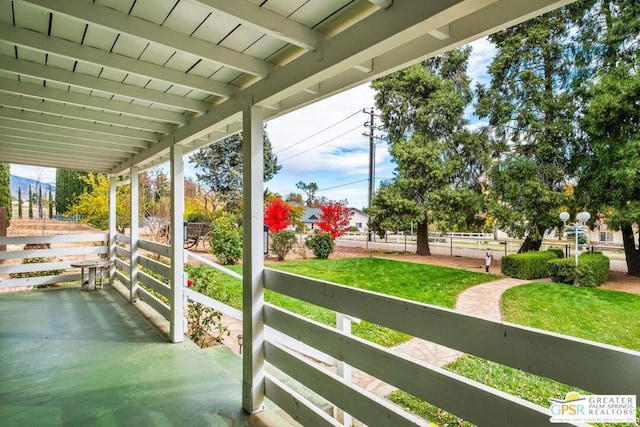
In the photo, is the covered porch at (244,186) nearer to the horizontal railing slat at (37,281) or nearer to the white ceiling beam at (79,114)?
the white ceiling beam at (79,114)

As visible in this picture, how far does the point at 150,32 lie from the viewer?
1481 millimetres

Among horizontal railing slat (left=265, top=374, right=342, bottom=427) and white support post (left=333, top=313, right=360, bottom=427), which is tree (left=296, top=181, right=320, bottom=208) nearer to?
white support post (left=333, top=313, right=360, bottom=427)

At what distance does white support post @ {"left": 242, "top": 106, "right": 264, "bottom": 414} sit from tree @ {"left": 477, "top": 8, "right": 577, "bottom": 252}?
9.60m

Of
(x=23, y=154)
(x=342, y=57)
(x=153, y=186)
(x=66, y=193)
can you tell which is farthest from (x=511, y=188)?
(x=66, y=193)

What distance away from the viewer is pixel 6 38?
4.88 ft

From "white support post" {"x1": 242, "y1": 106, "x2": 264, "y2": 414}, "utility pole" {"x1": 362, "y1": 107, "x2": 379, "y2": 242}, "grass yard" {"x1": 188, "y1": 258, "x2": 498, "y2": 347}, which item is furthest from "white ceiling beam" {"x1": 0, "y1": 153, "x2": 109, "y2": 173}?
"utility pole" {"x1": 362, "y1": 107, "x2": 379, "y2": 242}

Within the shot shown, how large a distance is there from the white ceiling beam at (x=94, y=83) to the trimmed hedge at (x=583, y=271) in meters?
7.87

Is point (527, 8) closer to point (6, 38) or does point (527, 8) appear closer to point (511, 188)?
point (6, 38)

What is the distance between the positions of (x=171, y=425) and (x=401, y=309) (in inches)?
60.9

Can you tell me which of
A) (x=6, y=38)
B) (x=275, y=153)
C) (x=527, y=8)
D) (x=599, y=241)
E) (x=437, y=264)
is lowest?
(x=437, y=264)

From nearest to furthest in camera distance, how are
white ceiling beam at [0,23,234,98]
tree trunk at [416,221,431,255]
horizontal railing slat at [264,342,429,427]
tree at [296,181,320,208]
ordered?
horizontal railing slat at [264,342,429,427] < white ceiling beam at [0,23,234,98] < tree trunk at [416,221,431,255] < tree at [296,181,320,208]

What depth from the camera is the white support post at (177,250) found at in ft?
10.5

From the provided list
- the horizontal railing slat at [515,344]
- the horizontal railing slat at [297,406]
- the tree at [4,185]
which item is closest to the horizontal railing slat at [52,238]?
the horizontal railing slat at [297,406]

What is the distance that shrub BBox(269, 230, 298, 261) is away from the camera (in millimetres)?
10391
